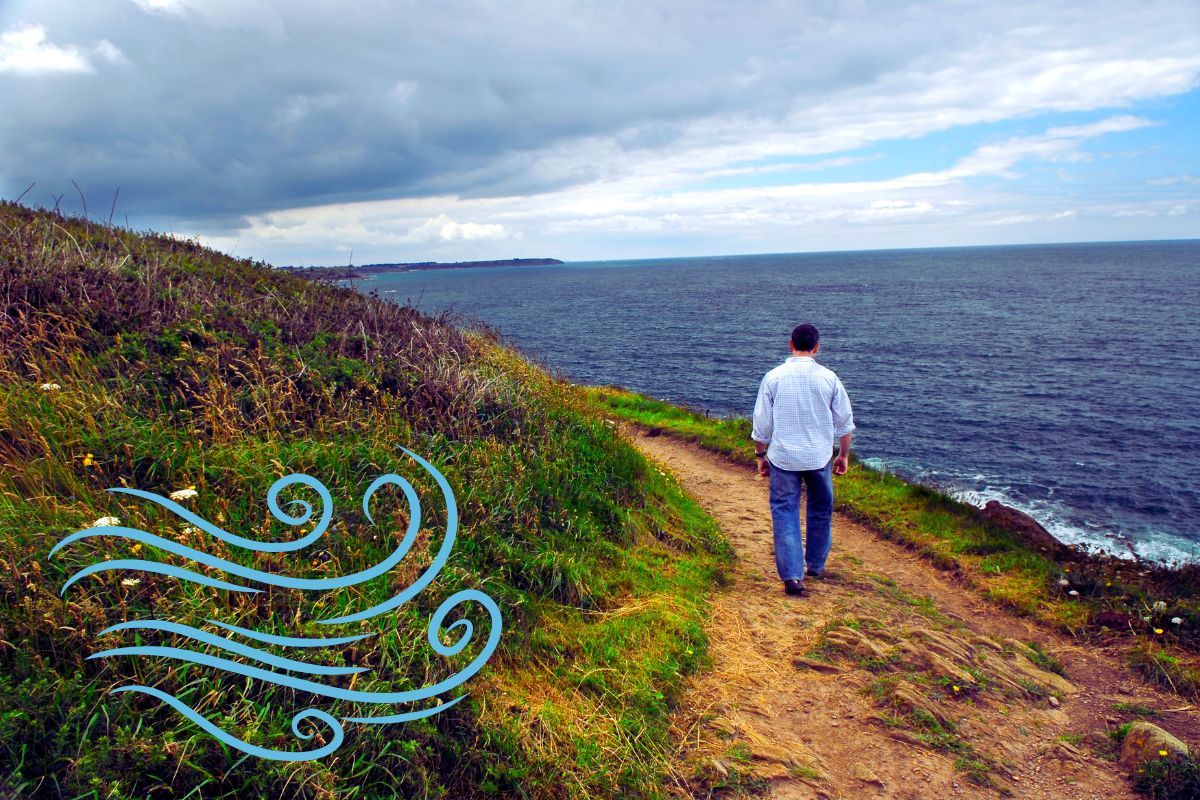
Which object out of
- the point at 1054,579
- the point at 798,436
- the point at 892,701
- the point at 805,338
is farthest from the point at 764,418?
the point at 1054,579

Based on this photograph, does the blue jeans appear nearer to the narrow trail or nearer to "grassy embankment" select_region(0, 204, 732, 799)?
the narrow trail

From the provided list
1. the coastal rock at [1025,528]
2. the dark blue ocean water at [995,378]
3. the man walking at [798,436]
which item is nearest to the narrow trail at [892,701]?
the man walking at [798,436]

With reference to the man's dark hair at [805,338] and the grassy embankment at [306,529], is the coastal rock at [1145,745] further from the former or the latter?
the man's dark hair at [805,338]

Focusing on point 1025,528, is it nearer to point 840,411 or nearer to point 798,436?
point 840,411

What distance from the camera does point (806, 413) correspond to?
6.22 m

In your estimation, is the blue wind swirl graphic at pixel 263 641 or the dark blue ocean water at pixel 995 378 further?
the dark blue ocean water at pixel 995 378

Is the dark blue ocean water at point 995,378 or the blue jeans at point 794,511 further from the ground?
the blue jeans at point 794,511

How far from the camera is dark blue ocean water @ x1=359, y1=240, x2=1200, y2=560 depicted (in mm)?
17000

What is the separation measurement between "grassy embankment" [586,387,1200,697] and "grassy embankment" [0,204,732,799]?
3.23 meters

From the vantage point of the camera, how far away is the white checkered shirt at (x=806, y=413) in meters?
6.21

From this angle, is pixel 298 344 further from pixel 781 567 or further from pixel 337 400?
pixel 781 567

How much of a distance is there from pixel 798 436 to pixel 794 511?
0.75 meters

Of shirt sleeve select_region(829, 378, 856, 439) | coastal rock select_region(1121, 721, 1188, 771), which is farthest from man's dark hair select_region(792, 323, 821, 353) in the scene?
coastal rock select_region(1121, 721, 1188, 771)

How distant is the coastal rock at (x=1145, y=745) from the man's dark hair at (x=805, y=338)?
11.9 ft
